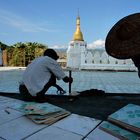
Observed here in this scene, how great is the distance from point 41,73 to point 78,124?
1.17 m

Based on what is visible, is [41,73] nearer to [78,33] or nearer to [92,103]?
[92,103]

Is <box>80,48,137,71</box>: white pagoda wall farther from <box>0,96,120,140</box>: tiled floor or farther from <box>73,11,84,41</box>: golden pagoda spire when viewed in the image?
<box>0,96,120,140</box>: tiled floor

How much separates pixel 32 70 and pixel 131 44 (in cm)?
159

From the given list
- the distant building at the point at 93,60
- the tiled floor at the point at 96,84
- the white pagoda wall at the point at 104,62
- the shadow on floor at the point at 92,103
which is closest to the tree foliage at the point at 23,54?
the distant building at the point at 93,60

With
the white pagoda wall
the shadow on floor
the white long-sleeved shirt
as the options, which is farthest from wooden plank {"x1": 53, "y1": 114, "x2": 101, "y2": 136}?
the white pagoda wall

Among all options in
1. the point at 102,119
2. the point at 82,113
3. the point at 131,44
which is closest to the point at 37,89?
the point at 82,113

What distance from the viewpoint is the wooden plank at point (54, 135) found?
2.50m

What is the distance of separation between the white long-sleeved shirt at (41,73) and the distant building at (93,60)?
11.4 meters

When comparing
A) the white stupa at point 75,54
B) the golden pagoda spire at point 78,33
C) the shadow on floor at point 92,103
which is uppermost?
the golden pagoda spire at point 78,33

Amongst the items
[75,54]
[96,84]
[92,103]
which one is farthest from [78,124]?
[75,54]

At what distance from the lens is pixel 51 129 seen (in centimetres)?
271

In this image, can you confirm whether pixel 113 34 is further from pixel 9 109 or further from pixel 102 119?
pixel 9 109

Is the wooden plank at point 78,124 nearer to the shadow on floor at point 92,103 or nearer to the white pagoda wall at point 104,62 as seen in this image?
the shadow on floor at point 92,103

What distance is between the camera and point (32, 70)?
3799 millimetres
